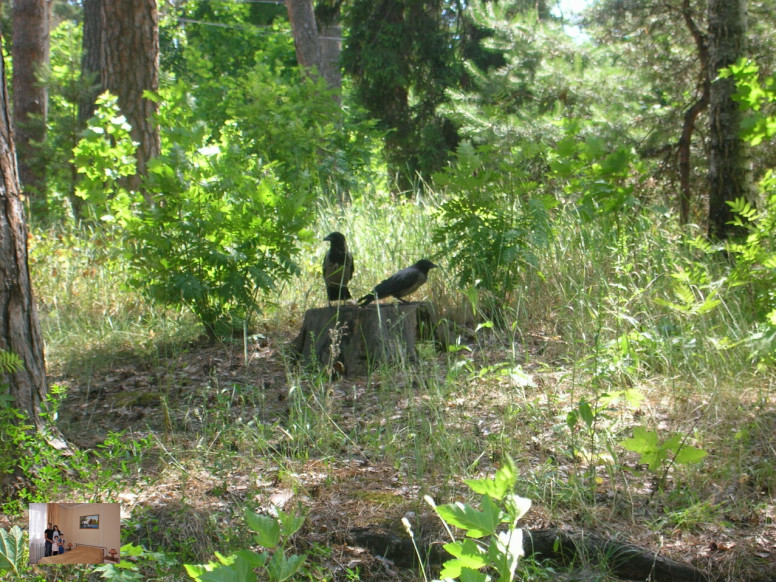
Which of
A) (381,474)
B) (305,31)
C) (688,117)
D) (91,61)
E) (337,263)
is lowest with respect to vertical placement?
(381,474)

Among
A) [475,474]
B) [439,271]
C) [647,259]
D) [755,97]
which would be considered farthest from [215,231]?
[755,97]

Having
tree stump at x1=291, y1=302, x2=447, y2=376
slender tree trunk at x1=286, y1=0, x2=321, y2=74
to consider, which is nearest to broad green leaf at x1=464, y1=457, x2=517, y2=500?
tree stump at x1=291, y1=302, x2=447, y2=376

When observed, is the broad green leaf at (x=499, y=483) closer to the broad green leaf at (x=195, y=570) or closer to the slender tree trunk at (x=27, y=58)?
the broad green leaf at (x=195, y=570)

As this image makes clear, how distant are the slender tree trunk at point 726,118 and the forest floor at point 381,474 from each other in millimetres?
2222

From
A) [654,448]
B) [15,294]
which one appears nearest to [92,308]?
[15,294]

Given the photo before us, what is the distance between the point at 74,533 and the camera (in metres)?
1.87

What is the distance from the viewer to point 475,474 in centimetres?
299

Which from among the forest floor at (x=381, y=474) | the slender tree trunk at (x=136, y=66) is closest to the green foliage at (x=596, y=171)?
the forest floor at (x=381, y=474)

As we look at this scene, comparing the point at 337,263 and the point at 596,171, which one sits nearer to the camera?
the point at 337,263

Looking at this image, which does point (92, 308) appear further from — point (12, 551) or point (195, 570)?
point (195, 570)

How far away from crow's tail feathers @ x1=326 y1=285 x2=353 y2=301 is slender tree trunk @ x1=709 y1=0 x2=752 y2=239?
287cm

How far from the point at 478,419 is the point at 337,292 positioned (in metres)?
1.63

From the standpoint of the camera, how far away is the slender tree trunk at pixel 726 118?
5203 millimetres

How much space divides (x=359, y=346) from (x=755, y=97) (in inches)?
105
